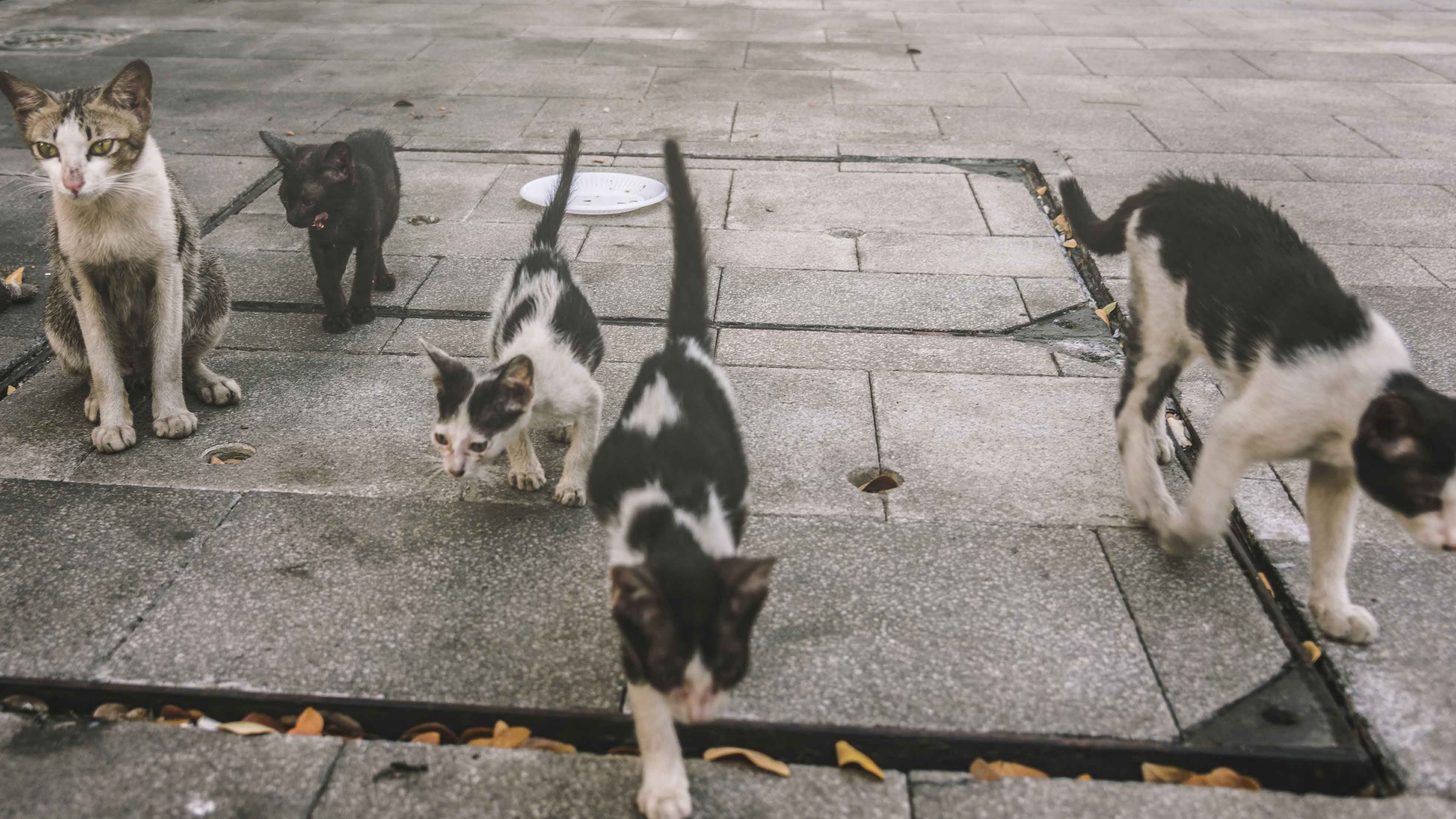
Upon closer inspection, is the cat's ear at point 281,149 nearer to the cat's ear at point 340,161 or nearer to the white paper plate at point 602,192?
the cat's ear at point 340,161

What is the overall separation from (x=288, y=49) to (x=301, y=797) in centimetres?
907

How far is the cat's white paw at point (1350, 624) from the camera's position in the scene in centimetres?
273

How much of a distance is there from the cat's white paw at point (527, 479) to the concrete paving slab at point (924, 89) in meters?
5.57

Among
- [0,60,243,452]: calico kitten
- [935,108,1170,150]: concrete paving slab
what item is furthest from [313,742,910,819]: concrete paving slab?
[935,108,1170,150]: concrete paving slab

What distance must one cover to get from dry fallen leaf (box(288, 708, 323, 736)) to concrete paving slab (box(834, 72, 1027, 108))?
22.2ft

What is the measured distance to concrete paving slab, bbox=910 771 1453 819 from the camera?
227 cm

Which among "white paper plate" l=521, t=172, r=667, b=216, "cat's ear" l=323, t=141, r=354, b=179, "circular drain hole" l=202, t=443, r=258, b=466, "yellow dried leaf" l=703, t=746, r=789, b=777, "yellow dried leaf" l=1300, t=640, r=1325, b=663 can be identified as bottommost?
"circular drain hole" l=202, t=443, r=258, b=466

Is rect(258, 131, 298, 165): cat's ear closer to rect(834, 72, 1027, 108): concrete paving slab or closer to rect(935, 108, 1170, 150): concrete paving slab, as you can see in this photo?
rect(935, 108, 1170, 150): concrete paving slab

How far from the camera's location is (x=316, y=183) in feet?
14.6

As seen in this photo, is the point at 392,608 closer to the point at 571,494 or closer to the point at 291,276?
the point at 571,494

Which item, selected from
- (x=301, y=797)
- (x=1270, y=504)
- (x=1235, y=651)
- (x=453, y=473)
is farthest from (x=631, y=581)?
(x=1270, y=504)

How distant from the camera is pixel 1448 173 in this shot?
21.3 ft

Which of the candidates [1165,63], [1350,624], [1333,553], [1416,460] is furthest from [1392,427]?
[1165,63]

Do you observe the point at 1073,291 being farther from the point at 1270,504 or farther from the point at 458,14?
the point at 458,14
